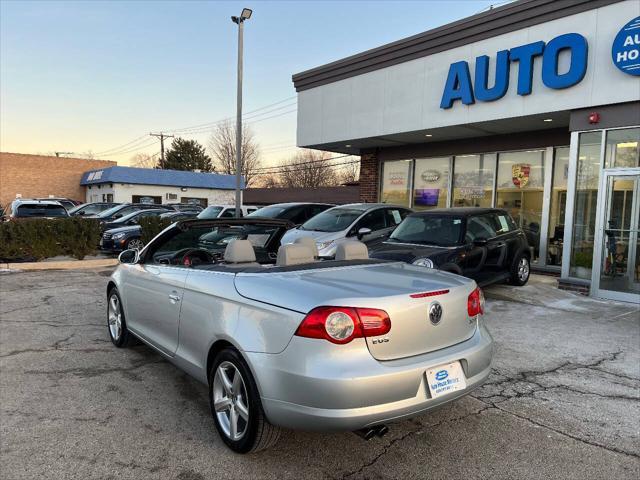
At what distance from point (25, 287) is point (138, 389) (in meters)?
6.11

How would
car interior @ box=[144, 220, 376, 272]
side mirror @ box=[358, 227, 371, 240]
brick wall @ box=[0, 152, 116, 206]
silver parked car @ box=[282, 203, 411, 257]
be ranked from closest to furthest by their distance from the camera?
1. car interior @ box=[144, 220, 376, 272]
2. side mirror @ box=[358, 227, 371, 240]
3. silver parked car @ box=[282, 203, 411, 257]
4. brick wall @ box=[0, 152, 116, 206]

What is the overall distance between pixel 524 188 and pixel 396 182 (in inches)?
154

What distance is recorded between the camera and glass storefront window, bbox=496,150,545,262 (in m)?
11.7

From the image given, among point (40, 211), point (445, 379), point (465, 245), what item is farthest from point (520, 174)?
point (40, 211)

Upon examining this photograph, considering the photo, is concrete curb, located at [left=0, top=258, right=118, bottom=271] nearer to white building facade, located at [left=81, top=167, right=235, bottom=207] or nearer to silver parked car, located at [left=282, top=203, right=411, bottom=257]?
silver parked car, located at [left=282, top=203, right=411, bottom=257]

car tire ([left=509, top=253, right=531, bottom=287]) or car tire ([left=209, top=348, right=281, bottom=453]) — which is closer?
car tire ([left=209, top=348, right=281, bottom=453])

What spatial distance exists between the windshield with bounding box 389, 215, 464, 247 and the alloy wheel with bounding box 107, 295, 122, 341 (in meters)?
4.99

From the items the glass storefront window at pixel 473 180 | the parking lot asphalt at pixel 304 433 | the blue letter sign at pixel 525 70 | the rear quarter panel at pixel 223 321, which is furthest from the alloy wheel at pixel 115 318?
the glass storefront window at pixel 473 180

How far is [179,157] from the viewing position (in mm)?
71750

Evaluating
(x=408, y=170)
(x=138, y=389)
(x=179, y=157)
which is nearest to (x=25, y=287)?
(x=138, y=389)

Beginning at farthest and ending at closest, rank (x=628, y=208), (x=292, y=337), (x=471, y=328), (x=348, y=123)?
(x=348, y=123)
(x=628, y=208)
(x=471, y=328)
(x=292, y=337)

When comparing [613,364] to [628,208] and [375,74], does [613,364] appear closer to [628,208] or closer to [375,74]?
[628,208]

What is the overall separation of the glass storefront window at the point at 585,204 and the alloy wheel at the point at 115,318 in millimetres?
8127

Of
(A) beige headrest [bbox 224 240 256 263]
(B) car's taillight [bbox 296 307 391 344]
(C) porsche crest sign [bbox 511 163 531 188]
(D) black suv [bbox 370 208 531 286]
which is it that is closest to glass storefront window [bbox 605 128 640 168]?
(D) black suv [bbox 370 208 531 286]
